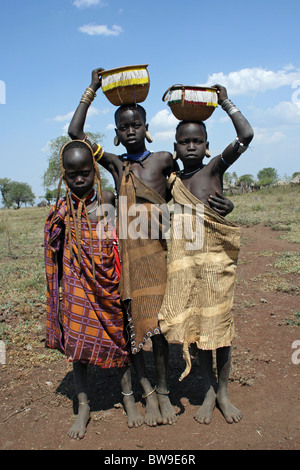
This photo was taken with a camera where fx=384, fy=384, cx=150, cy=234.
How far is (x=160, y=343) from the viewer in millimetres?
2494

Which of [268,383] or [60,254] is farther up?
[60,254]

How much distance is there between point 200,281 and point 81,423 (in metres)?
1.17

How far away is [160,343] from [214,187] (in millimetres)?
1062

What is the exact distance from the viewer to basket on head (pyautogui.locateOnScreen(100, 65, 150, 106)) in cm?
231

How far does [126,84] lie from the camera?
2324mm

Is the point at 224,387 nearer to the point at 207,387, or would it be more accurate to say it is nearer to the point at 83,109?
the point at 207,387

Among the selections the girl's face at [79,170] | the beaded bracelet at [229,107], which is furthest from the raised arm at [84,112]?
the beaded bracelet at [229,107]

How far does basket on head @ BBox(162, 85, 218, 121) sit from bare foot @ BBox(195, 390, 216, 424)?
1.82 metres

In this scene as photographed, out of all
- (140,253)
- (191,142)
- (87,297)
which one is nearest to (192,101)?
(191,142)

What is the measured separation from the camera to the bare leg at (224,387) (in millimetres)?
2461

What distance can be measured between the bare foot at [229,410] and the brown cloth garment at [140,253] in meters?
0.65

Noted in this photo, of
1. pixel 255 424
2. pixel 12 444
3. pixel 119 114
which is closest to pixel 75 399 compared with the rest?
pixel 12 444
